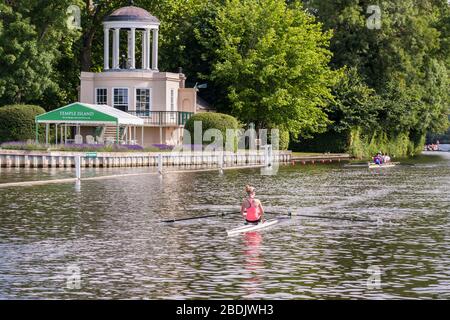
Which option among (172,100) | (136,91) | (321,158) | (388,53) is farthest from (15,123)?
(388,53)

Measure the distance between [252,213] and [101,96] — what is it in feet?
189

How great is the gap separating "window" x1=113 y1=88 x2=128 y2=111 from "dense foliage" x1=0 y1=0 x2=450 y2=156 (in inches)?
196

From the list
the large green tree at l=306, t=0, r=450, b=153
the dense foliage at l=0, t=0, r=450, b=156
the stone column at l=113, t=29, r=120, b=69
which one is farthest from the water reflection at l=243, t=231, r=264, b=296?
the large green tree at l=306, t=0, r=450, b=153

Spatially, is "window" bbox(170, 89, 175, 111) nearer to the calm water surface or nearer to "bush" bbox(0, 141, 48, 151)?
"bush" bbox(0, 141, 48, 151)

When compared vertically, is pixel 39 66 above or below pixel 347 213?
above

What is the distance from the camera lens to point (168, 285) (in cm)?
2519

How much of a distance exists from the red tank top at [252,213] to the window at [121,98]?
56.7m

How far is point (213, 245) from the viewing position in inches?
1284

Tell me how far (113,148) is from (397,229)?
44.7 m

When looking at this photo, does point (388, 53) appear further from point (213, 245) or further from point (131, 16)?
point (213, 245)
